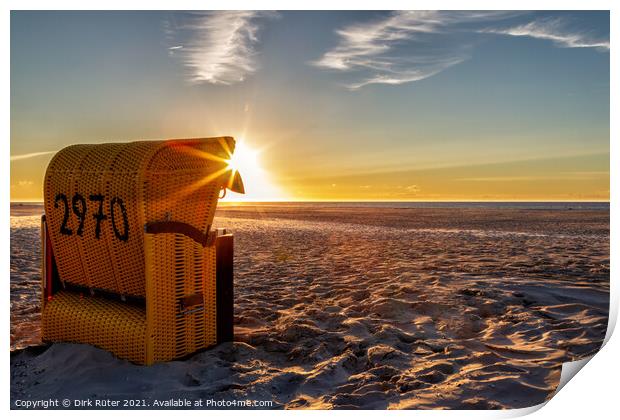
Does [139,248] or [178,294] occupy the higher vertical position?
[139,248]

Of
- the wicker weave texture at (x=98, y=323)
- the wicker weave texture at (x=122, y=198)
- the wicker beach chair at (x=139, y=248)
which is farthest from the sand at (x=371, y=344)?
the wicker weave texture at (x=122, y=198)

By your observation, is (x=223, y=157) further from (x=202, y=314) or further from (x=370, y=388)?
(x=370, y=388)

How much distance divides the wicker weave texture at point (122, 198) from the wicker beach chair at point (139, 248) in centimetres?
1

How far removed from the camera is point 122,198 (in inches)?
173

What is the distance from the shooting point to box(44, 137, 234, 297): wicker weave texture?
172 inches

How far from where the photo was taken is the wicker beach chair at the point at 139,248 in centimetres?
436

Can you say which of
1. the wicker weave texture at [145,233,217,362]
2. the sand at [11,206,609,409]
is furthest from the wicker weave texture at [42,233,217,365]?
the sand at [11,206,609,409]

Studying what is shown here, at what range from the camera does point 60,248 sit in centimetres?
514

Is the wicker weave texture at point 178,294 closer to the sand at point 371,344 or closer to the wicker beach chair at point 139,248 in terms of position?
the wicker beach chair at point 139,248

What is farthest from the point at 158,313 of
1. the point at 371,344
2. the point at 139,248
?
the point at 371,344

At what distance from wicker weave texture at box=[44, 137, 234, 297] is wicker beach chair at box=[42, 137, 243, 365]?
0.03ft

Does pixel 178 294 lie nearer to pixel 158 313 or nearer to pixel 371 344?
pixel 158 313

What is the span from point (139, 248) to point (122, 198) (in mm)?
508
